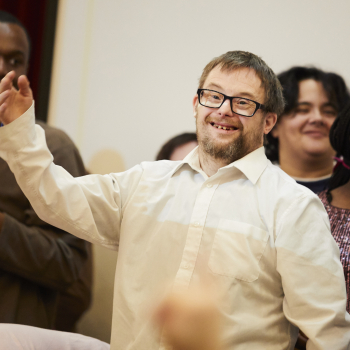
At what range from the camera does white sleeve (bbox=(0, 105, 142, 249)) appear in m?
1.09

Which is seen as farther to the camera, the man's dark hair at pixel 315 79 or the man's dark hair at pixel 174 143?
the man's dark hair at pixel 174 143

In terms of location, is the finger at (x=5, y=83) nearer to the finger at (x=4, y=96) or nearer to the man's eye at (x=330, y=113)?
the finger at (x=4, y=96)

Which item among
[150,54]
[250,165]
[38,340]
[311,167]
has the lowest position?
[38,340]

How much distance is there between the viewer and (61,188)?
45.1 inches

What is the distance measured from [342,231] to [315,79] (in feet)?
2.44

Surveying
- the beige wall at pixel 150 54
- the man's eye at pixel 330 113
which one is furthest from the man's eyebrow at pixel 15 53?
the man's eye at pixel 330 113

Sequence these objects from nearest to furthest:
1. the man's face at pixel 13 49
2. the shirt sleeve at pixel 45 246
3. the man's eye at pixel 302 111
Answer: the shirt sleeve at pixel 45 246, the man's face at pixel 13 49, the man's eye at pixel 302 111

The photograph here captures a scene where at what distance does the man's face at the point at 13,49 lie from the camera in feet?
5.89

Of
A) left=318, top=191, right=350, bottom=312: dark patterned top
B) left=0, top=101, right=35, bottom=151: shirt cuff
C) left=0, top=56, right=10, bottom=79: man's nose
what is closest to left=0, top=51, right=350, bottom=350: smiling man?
left=0, top=101, right=35, bottom=151: shirt cuff

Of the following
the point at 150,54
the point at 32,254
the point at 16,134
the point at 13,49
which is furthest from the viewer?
the point at 150,54

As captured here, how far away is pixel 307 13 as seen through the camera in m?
2.03

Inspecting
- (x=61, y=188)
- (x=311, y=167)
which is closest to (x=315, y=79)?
(x=311, y=167)

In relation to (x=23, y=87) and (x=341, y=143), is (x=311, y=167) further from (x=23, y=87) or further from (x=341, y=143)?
(x=23, y=87)

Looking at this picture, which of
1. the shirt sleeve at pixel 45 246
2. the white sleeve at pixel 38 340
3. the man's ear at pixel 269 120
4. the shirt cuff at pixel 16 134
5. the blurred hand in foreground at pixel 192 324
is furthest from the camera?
the shirt sleeve at pixel 45 246
